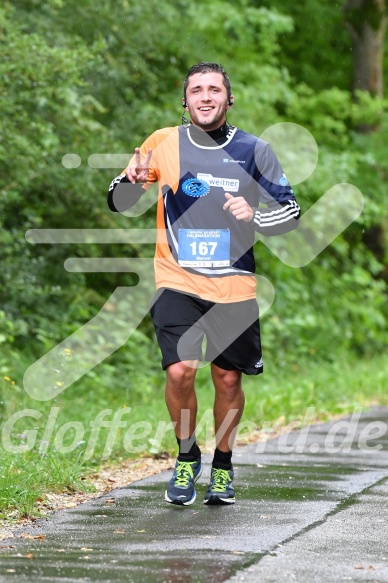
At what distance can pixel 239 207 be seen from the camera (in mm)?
5688

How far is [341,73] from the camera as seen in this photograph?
70.5 ft

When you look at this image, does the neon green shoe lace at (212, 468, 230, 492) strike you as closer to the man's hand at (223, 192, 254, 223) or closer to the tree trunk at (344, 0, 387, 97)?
the man's hand at (223, 192, 254, 223)

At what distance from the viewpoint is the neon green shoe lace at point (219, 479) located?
5902 mm

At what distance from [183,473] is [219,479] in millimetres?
207

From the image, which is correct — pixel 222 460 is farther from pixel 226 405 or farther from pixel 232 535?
pixel 232 535

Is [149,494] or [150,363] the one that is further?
[150,363]

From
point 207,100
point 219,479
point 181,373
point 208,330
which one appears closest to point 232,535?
point 219,479

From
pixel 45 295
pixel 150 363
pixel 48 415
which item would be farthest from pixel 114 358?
pixel 48 415

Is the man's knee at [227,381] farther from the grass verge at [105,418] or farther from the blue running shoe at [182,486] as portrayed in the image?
the grass verge at [105,418]

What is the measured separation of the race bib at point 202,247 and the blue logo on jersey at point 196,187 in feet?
0.63

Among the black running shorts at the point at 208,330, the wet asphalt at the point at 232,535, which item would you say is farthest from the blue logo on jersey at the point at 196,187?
the wet asphalt at the point at 232,535

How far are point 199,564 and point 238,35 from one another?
11704 mm

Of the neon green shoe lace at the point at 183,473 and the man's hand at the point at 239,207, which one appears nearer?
the man's hand at the point at 239,207

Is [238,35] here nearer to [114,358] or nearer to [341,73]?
[114,358]
